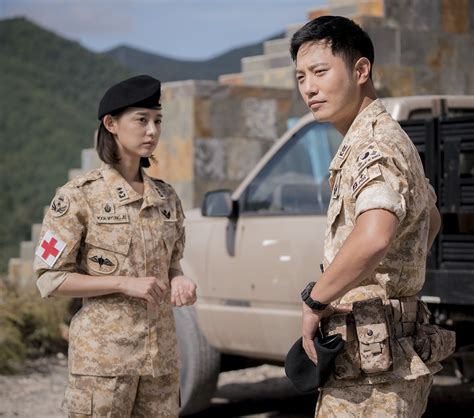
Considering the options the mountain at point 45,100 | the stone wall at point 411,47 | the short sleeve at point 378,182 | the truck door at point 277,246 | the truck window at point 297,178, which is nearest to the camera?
the short sleeve at point 378,182

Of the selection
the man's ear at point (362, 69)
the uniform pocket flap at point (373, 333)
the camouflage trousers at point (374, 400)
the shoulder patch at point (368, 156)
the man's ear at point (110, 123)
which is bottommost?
the camouflage trousers at point (374, 400)

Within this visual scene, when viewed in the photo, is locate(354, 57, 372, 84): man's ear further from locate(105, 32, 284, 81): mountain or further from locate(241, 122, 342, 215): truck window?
locate(105, 32, 284, 81): mountain

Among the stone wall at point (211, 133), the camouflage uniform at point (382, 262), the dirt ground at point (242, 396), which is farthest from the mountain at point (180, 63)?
the camouflage uniform at point (382, 262)

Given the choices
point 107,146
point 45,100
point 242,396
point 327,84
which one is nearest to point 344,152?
point 327,84

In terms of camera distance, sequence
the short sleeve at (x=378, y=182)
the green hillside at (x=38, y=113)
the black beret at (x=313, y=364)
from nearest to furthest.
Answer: the short sleeve at (x=378, y=182) → the black beret at (x=313, y=364) → the green hillside at (x=38, y=113)

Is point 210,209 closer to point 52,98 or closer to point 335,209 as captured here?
point 335,209

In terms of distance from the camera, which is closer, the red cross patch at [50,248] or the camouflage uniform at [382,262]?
the camouflage uniform at [382,262]

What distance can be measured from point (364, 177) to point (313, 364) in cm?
54

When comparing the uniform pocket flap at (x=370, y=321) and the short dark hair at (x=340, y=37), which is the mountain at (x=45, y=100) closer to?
the short dark hair at (x=340, y=37)

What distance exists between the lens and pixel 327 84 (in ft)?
10.1

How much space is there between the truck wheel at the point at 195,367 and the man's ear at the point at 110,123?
2.93 metres

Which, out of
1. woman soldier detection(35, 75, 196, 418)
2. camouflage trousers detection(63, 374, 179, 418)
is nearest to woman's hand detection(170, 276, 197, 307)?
woman soldier detection(35, 75, 196, 418)

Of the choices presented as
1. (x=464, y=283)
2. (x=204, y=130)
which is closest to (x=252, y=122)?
(x=204, y=130)

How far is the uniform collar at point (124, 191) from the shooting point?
3811mm
